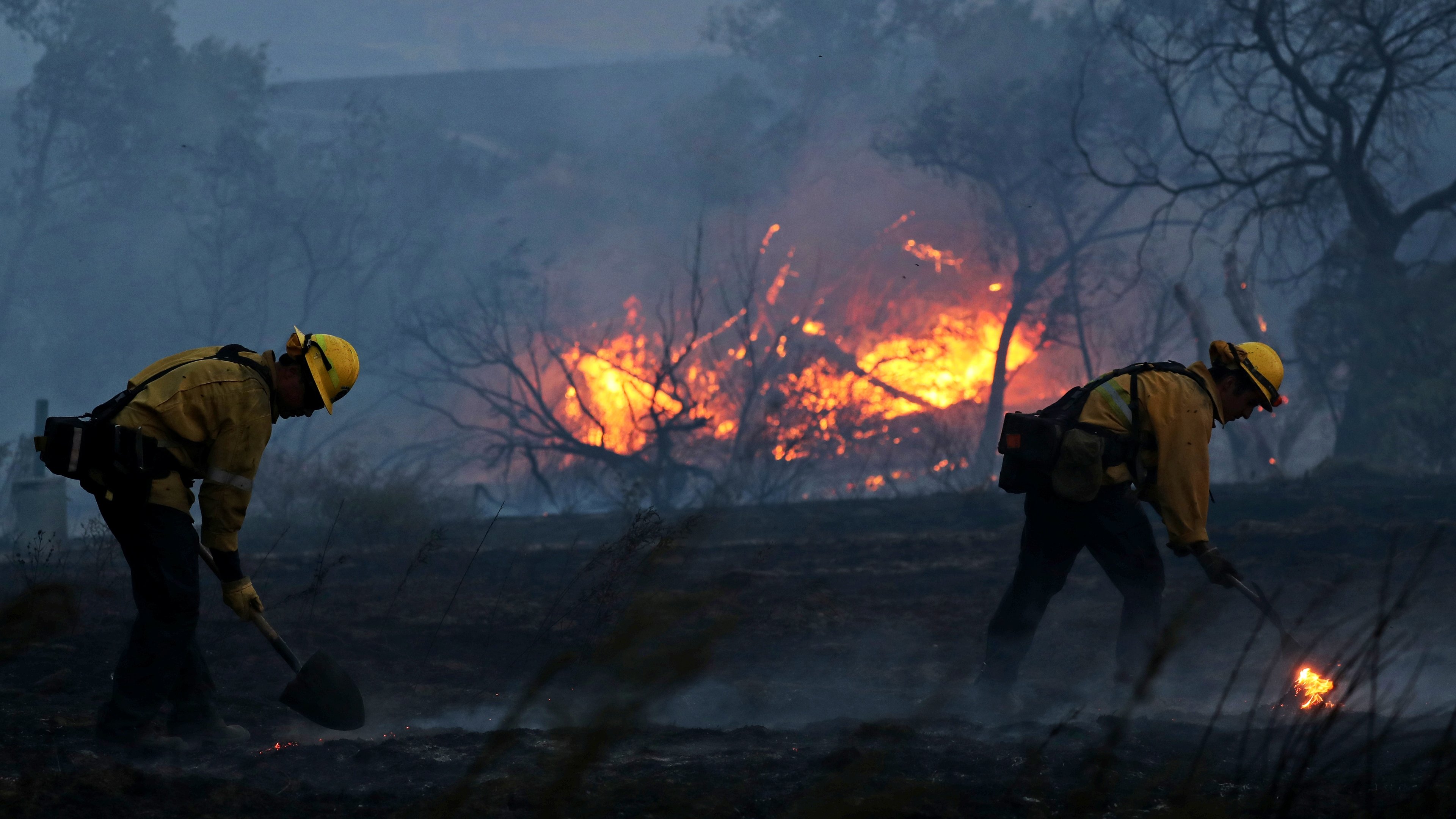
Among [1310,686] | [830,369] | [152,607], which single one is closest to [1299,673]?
[1310,686]

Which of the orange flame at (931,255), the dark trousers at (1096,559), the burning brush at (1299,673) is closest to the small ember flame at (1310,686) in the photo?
the burning brush at (1299,673)

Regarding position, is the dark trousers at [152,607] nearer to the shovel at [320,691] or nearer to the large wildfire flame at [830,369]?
the shovel at [320,691]

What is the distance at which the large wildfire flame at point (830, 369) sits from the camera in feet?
65.3

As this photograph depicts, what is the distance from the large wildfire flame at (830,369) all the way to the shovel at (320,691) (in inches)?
498

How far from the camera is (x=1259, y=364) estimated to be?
4.41m

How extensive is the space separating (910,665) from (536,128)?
4260 centimetres

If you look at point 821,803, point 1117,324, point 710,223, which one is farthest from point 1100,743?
point 710,223

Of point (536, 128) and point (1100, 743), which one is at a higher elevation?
point (536, 128)

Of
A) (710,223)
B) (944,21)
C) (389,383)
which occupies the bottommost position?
(389,383)

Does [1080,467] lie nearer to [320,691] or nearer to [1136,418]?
[1136,418]

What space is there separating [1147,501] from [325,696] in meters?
3.25

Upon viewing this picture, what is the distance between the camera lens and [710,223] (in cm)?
3216

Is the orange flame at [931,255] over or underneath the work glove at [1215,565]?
over

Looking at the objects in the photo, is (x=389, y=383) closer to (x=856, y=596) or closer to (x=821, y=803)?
(x=856, y=596)
